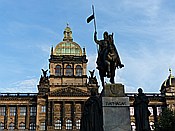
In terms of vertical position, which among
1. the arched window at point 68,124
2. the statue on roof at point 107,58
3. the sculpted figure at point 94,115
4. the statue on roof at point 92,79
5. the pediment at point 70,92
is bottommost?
the arched window at point 68,124

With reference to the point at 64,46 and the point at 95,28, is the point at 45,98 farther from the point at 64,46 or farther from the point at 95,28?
the point at 95,28

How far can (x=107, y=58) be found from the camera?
15516mm

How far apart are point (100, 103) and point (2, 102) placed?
217ft

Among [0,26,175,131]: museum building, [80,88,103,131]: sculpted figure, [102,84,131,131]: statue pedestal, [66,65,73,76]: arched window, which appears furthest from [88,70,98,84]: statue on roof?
[102,84,131,131]: statue pedestal

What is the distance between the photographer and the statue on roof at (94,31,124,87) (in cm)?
1554

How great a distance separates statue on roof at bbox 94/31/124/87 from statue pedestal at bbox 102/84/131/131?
0.86 meters

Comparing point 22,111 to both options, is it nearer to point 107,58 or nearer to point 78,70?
point 78,70

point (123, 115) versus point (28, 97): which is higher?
point (28, 97)

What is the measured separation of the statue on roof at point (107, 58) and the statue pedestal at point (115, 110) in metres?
0.86

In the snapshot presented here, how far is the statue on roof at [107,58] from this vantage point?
15.5 m

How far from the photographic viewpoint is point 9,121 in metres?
76.7

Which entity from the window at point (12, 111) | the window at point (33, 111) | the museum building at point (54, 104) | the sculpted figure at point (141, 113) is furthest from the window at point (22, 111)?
the sculpted figure at point (141, 113)

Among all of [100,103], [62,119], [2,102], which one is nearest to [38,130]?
[62,119]

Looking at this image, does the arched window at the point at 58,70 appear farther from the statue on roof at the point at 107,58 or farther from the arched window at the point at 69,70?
the statue on roof at the point at 107,58
